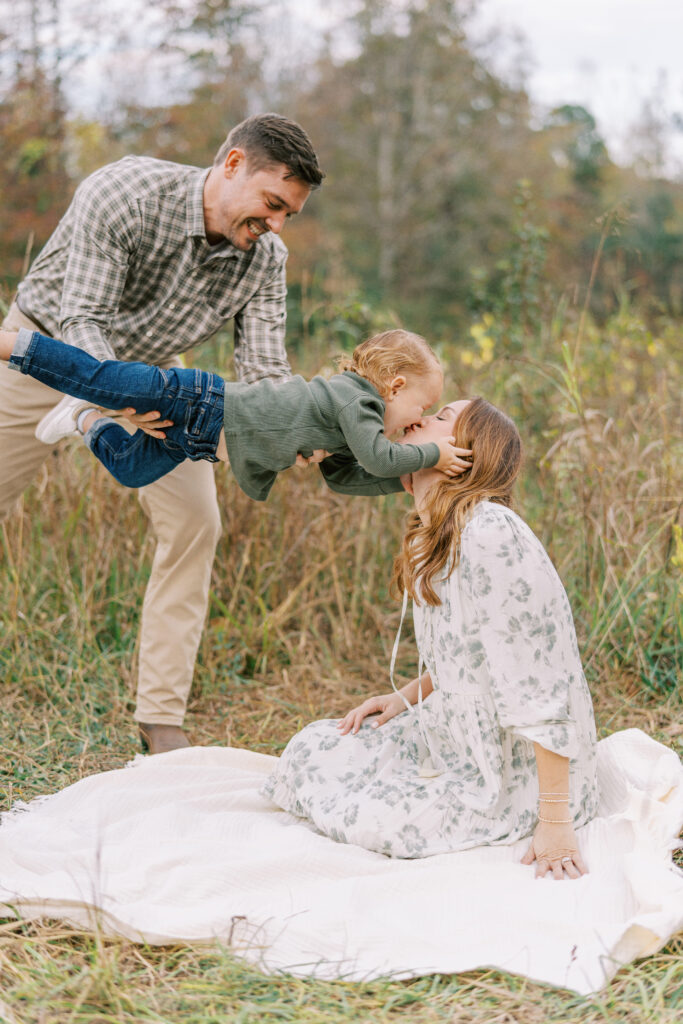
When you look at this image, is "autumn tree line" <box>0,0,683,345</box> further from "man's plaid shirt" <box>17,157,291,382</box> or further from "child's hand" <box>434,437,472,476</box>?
"child's hand" <box>434,437,472,476</box>

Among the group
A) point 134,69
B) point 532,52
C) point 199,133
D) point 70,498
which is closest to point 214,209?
point 70,498

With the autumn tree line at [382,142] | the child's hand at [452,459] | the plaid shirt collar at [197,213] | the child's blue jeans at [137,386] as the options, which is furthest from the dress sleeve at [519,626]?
the autumn tree line at [382,142]

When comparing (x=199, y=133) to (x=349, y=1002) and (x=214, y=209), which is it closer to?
(x=214, y=209)

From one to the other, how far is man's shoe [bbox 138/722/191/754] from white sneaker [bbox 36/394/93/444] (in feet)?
3.54

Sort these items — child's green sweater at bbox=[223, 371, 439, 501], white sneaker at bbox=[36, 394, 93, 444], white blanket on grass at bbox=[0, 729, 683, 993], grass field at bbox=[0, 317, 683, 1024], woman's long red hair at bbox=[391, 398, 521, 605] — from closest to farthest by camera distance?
white blanket on grass at bbox=[0, 729, 683, 993], woman's long red hair at bbox=[391, 398, 521, 605], child's green sweater at bbox=[223, 371, 439, 501], white sneaker at bbox=[36, 394, 93, 444], grass field at bbox=[0, 317, 683, 1024]

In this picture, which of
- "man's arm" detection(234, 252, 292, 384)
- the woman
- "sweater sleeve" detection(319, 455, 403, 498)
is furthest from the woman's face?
"man's arm" detection(234, 252, 292, 384)

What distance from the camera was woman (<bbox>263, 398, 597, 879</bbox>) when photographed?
2.16 meters

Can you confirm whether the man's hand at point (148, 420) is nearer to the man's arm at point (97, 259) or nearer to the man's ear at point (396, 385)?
the man's arm at point (97, 259)

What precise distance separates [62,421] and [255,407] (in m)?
0.66

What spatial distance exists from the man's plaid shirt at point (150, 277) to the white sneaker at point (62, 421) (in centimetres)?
18

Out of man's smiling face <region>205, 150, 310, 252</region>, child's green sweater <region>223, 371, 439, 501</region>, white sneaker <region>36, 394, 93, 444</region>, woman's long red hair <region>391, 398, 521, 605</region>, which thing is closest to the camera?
woman's long red hair <region>391, 398, 521, 605</region>

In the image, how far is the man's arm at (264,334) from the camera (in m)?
3.20

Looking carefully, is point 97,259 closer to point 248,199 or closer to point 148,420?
point 248,199

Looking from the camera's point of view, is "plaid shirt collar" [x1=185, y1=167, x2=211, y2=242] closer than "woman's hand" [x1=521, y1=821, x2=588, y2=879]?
No
